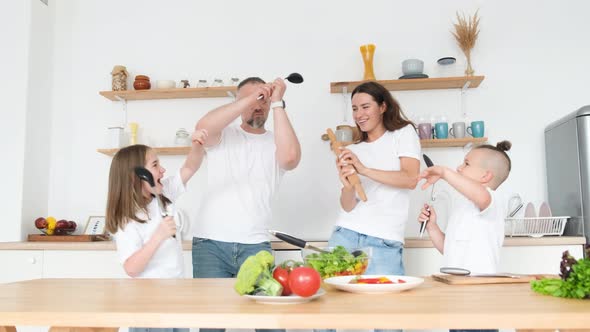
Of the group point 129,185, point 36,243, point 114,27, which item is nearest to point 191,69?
point 114,27

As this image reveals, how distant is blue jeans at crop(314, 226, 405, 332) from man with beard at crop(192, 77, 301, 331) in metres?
0.32

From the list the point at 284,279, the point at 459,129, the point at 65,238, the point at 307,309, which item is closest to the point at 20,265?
the point at 65,238

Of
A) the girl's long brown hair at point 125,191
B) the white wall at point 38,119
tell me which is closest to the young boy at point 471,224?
the girl's long brown hair at point 125,191

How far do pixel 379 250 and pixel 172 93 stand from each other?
187 centimetres

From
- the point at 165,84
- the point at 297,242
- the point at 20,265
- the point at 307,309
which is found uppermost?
the point at 165,84

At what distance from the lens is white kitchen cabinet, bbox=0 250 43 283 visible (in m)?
2.83

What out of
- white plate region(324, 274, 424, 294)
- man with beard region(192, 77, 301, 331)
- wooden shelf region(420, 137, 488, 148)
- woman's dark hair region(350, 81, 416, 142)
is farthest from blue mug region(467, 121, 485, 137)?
white plate region(324, 274, 424, 294)

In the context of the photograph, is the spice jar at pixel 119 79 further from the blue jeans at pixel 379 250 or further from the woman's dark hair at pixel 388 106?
the blue jeans at pixel 379 250

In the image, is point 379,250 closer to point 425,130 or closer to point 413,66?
point 425,130

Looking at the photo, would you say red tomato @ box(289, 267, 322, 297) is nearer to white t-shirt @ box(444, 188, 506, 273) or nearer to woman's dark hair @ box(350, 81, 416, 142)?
white t-shirt @ box(444, 188, 506, 273)

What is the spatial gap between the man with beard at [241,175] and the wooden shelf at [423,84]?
1.06m

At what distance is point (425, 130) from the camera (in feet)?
9.92

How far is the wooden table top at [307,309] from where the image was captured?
→ 949 millimetres

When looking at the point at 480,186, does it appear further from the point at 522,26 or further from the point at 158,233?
the point at 522,26
